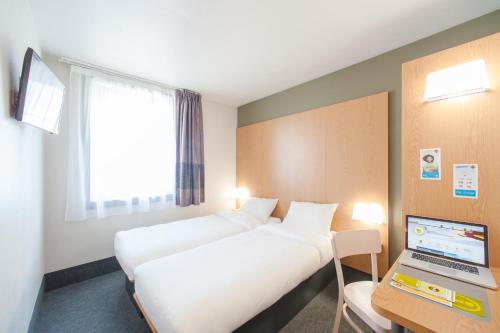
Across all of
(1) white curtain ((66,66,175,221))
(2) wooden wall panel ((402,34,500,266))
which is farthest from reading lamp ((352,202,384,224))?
(1) white curtain ((66,66,175,221))

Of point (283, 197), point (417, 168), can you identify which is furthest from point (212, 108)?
point (417, 168)

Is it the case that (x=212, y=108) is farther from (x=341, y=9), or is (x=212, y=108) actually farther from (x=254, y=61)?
(x=341, y=9)

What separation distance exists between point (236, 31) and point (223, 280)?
6.99ft

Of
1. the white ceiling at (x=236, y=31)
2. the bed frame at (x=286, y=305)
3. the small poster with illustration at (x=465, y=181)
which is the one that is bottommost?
the bed frame at (x=286, y=305)

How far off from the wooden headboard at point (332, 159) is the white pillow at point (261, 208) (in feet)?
0.52

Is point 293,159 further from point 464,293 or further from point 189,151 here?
point 464,293

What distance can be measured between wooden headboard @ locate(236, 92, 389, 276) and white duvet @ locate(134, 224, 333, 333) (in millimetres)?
735

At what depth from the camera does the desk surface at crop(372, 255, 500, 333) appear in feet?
2.50

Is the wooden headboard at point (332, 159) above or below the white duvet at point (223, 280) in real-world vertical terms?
above

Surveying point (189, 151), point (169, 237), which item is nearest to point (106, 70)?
point (189, 151)

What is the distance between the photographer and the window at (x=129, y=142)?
244cm

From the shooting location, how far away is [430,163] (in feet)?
4.83

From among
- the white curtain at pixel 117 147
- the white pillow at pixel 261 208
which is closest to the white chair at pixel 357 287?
the white pillow at pixel 261 208

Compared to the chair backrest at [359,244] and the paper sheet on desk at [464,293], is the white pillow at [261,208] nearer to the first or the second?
the chair backrest at [359,244]
